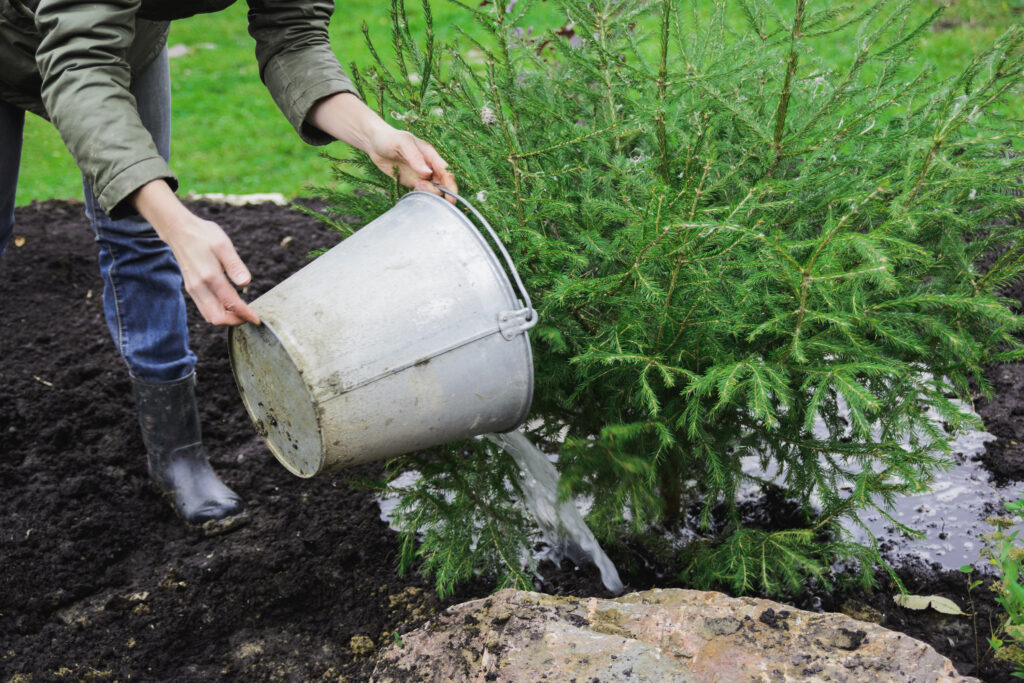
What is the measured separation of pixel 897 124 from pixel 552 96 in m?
0.95

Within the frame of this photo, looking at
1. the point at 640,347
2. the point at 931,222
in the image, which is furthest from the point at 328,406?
the point at 931,222

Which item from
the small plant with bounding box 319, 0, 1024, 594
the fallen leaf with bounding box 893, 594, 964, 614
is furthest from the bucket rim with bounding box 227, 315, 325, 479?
the fallen leaf with bounding box 893, 594, 964, 614

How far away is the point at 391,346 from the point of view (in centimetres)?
162

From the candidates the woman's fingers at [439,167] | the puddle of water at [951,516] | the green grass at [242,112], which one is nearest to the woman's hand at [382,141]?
the woman's fingers at [439,167]

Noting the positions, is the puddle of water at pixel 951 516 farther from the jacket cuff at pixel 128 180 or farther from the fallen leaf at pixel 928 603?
the jacket cuff at pixel 128 180

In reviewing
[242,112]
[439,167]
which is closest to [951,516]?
[439,167]

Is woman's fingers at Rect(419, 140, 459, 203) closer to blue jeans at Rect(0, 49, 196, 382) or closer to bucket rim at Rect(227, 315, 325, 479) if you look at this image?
bucket rim at Rect(227, 315, 325, 479)

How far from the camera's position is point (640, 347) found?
1.78m

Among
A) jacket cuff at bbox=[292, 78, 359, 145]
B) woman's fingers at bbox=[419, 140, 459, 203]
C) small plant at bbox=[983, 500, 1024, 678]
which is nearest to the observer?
small plant at bbox=[983, 500, 1024, 678]

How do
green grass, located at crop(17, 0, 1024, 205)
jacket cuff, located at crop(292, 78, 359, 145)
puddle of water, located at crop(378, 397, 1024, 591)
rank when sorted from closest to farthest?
jacket cuff, located at crop(292, 78, 359, 145)
puddle of water, located at crop(378, 397, 1024, 591)
green grass, located at crop(17, 0, 1024, 205)

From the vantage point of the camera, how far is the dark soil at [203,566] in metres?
2.23

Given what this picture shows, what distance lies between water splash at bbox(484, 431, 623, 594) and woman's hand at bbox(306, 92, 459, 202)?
2.16 feet

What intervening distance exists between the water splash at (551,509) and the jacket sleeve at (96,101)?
100 centimetres

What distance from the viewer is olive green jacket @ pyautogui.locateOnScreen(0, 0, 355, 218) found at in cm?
163
